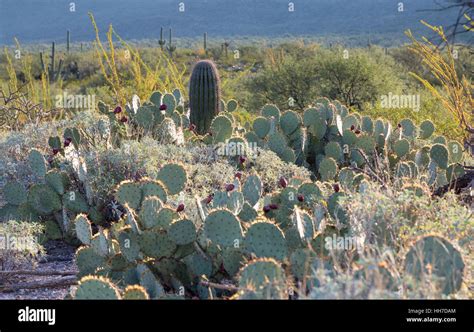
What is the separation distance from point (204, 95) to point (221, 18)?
9125cm

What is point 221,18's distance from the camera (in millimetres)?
98500

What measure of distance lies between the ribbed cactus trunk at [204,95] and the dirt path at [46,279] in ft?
10.4

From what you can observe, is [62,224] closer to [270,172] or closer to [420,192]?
[270,172]

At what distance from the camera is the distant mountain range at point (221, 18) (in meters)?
83.5

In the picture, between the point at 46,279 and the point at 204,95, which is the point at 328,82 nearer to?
the point at 204,95

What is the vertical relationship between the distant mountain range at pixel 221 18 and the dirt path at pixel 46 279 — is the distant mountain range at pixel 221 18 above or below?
above

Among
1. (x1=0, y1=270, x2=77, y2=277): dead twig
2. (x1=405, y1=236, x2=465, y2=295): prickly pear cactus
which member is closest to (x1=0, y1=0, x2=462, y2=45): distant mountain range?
A: (x1=0, y1=270, x2=77, y2=277): dead twig

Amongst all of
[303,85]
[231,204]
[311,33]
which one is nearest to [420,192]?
[231,204]

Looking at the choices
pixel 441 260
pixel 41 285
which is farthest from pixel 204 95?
pixel 441 260

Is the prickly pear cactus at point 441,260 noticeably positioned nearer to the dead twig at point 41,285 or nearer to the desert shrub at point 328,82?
the dead twig at point 41,285

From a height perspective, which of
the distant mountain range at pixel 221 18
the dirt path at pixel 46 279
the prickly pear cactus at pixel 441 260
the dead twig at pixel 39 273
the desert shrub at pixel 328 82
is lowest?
the dirt path at pixel 46 279

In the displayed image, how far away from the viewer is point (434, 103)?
12.9 metres

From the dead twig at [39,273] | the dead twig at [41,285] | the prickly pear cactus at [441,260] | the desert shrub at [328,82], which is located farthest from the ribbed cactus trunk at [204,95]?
the desert shrub at [328,82]
